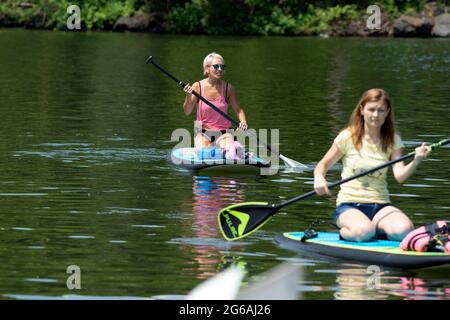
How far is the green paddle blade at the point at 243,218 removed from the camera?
1244 cm

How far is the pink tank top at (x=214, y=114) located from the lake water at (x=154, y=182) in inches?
34.1

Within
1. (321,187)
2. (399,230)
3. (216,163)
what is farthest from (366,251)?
(216,163)

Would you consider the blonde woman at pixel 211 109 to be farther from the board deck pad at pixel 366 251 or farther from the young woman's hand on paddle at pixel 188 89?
the board deck pad at pixel 366 251

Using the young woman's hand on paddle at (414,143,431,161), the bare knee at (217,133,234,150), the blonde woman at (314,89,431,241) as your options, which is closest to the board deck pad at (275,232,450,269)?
the blonde woman at (314,89,431,241)

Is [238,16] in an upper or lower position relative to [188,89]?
upper

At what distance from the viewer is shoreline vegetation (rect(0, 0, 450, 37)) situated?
7219 centimetres

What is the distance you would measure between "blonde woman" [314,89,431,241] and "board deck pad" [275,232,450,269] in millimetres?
158

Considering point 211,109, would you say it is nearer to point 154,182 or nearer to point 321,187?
point 154,182

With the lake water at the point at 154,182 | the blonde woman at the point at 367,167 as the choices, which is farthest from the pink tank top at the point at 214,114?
the blonde woman at the point at 367,167

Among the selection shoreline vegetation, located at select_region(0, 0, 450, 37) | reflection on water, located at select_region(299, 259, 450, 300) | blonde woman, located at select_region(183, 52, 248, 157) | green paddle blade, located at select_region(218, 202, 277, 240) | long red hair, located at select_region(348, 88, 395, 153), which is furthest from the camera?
shoreline vegetation, located at select_region(0, 0, 450, 37)

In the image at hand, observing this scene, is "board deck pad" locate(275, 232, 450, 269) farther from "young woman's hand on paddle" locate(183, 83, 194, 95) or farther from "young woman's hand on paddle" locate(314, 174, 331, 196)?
"young woman's hand on paddle" locate(183, 83, 194, 95)

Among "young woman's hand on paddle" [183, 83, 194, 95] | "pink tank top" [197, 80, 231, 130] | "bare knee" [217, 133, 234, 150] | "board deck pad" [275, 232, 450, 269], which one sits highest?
"young woman's hand on paddle" [183, 83, 194, 95]

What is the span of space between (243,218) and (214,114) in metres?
6.18

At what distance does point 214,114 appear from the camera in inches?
730
